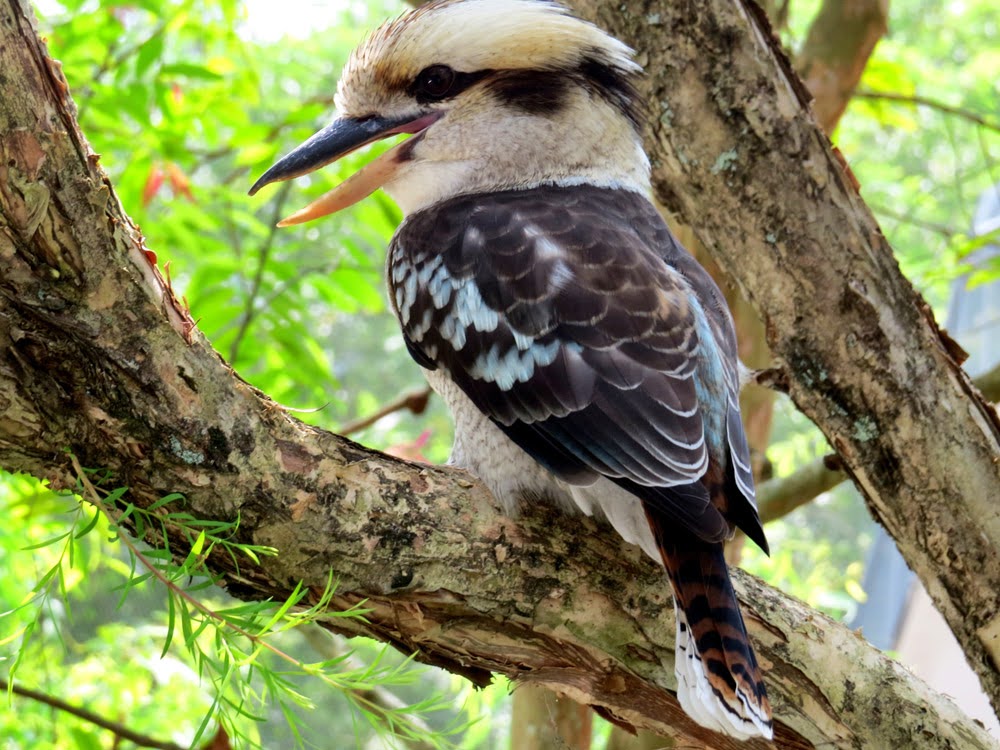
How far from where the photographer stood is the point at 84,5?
2.30 m

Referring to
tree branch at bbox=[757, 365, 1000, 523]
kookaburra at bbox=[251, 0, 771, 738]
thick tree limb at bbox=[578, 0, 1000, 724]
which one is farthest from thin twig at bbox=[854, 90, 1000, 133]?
kookaburra at bbox=[251, 0, 771, 738]

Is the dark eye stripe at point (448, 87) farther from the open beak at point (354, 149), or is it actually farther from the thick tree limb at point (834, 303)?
the thick tree limb at point (834, 303)

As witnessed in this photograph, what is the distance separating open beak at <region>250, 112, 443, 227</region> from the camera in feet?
5.43

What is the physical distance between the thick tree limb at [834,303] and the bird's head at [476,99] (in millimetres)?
114

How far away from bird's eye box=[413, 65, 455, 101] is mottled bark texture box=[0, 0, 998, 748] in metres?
0.29

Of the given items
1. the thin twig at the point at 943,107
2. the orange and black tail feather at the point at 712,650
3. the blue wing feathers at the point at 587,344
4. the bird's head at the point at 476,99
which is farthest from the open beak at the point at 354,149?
the thin twig at the point at 943,107

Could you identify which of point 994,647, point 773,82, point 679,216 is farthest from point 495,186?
point 994,647

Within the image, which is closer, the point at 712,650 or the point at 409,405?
the point at 712,650

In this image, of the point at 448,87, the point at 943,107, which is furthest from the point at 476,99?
the point at 943,107

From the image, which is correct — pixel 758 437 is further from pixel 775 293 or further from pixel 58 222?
pixel 58 222

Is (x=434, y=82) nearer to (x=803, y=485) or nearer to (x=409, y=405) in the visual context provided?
(x=409, y=405)

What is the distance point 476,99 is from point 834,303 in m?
0.66

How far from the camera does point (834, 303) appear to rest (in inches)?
64.8

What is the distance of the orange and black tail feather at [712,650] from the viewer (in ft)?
3.89
